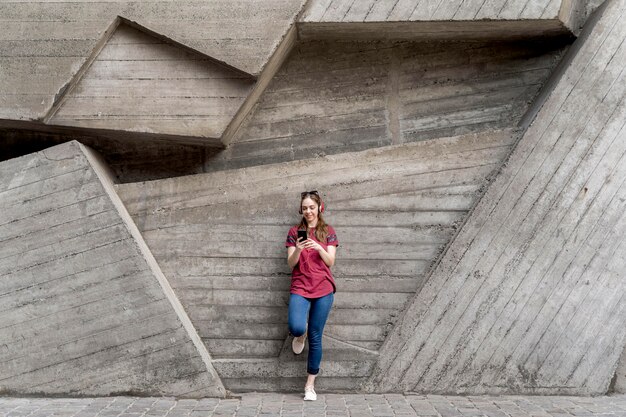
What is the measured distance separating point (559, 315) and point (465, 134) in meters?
1.82

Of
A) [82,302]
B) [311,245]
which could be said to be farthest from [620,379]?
[82,302]

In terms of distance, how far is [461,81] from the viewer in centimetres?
627

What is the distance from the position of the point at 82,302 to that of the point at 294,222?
1997mm

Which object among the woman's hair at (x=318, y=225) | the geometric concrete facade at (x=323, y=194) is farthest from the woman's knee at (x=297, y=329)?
the woman's hair at (x=318, y=225)

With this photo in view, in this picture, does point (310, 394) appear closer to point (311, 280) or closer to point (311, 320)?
point (311, 320)

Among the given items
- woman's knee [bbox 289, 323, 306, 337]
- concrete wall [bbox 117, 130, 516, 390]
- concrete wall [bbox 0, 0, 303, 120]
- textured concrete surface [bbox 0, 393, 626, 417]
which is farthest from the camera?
concrete wall [bbox 0, 0, 303, 120]

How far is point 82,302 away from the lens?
5574 mm

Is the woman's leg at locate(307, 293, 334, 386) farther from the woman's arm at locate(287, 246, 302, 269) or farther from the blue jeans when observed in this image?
the woman's arm at locate(287, 246, 302, 269)

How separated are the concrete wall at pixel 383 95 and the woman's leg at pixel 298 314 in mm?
1608

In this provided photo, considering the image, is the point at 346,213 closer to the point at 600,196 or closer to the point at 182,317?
the point at 182,317

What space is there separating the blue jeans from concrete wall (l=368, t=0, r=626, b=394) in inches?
24.3

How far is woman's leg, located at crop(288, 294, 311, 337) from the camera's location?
17.0ft

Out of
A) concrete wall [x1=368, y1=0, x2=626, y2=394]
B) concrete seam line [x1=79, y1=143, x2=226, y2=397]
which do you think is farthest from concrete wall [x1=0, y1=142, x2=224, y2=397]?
concrete wall [x1=368, y1=0, x2=626, y2=394]

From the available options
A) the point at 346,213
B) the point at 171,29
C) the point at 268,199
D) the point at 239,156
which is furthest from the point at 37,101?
the point at 346,213
